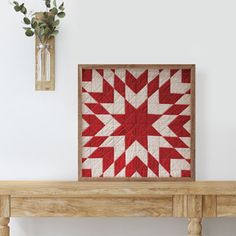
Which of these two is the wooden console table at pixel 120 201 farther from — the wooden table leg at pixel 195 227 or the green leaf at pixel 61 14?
the green leaf at pixel 61 14

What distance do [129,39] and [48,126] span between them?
0.62 m

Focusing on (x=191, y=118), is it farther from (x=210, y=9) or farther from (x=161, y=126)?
(x=210, y=9)

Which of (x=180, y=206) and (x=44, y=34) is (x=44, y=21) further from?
(x=180, y=206)

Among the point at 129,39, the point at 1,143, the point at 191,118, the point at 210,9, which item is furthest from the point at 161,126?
the point at 1,143

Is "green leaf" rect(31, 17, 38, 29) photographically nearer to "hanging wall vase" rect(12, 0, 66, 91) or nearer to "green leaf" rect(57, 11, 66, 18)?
"hanging wall vase" rect(12, 0, 66, 91)

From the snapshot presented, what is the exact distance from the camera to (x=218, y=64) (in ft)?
8.93

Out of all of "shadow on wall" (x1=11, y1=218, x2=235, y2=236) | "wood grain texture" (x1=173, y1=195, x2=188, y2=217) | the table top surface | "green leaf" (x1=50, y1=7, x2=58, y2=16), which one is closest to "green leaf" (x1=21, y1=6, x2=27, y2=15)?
"green leaf" (x1=50, y1=7, x2=58, y2=16)

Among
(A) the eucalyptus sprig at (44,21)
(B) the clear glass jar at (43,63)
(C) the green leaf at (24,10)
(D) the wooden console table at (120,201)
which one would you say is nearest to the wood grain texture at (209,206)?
(D) the wooden console table at (120,201)

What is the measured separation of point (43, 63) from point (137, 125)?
582mm

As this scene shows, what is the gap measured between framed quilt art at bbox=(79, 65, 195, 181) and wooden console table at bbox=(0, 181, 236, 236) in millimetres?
243

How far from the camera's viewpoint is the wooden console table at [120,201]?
93.6 inches

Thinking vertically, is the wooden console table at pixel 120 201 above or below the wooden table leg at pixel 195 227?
above

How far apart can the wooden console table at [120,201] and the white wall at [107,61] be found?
0.33 metres

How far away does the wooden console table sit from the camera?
93.6 inches
